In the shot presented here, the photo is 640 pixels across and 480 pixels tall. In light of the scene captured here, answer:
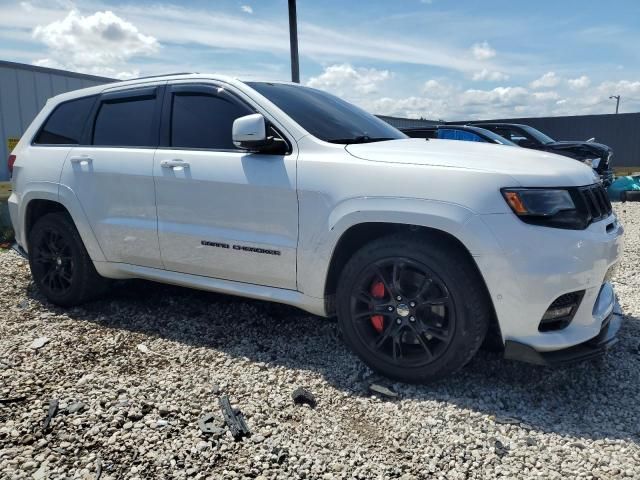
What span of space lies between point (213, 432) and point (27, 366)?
1559mm

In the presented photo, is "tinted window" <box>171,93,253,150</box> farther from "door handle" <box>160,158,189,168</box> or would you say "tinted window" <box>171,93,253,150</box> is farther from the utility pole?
the utility pole

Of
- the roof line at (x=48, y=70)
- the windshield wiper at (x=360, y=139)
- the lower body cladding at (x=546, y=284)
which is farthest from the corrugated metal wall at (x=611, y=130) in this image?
the lower body cladding at (x=546, y=284)

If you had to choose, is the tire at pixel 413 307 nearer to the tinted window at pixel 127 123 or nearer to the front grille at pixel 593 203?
the front grille at pixel 593 203

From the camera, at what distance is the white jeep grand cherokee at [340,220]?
2.67 m

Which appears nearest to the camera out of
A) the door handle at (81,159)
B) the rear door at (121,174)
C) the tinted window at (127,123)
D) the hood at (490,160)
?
the hood at (490,160)

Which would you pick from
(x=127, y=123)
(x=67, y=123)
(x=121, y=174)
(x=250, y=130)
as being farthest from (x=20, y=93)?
(x=250, y=130)

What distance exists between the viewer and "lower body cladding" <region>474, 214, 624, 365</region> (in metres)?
2.60

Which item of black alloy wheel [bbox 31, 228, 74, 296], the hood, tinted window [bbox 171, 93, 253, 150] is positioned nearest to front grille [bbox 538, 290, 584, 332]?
the hood

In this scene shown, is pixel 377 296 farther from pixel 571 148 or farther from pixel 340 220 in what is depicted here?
pixel 571 148

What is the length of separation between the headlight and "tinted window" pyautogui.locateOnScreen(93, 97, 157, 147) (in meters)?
2.56

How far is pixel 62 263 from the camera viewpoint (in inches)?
172

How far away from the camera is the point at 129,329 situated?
396 cm

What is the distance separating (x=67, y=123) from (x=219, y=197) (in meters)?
1.91

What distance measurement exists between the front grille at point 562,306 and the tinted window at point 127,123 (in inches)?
113
